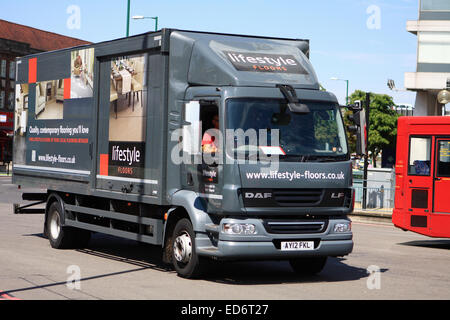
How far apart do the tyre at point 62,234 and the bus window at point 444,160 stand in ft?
24.4

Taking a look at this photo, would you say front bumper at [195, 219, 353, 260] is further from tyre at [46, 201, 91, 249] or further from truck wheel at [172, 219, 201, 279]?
tyre at [46, 201, 91, 249]

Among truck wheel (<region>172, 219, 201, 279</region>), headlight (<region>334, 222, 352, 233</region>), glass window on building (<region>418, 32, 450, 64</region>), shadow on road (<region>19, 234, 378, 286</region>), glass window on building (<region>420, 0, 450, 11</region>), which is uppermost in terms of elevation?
glass window on building (<region>420, 0, 450, 11</region>)

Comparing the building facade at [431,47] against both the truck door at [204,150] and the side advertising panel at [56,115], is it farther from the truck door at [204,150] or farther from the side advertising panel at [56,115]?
the truck door at [204,150]

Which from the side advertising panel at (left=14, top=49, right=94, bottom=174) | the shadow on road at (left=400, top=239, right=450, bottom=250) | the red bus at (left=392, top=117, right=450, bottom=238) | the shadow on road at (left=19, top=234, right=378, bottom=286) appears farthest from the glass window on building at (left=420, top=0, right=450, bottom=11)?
the shadow on road at (left=19, top=234, right=378, bottom=286)

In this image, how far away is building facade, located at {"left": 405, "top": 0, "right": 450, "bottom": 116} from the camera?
36188 millimetres

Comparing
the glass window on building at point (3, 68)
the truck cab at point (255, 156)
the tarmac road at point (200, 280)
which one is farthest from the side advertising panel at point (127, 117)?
the glass window on building at point (3, 68)

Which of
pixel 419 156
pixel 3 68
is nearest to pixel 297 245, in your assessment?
pixel 419 156

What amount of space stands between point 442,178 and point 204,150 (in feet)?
24.3

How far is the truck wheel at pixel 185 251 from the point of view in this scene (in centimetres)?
1048

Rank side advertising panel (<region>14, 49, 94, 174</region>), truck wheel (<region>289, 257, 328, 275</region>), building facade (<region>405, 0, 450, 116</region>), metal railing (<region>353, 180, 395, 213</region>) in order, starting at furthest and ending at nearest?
1. building facade (<region>405, 0, 450, 116</region>)
2. metal railing (<region>353, 180, 395, 213</region>)
3. side advertising panel (<region>14, 49, 94, 174</region>)
4. truck wheel (<region>289, 257, 328, 275</region>)

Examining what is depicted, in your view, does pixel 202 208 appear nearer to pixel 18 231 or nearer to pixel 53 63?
pixel 53 63

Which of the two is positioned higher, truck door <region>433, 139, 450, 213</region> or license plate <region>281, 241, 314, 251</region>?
truck door <region>433, 139, 450, 213</region>

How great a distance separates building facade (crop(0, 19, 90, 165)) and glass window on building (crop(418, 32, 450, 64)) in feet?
119

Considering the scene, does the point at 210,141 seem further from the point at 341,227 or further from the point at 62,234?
the point at 62,234
